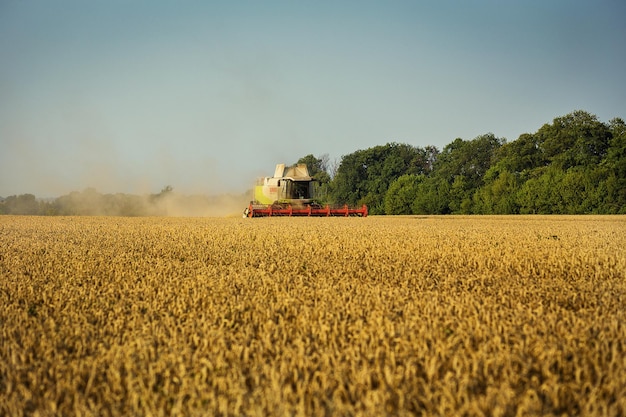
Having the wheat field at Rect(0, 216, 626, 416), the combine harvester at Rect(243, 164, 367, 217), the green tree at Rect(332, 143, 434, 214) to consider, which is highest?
the green tree at Rect(332, 143, 434, 214)

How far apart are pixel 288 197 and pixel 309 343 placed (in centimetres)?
2789

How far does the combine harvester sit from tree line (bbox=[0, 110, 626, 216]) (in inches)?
114

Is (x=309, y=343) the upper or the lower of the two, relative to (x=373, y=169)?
lower

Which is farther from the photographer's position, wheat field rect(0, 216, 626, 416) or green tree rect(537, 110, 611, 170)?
green tree rect(537, 110, 611, 170)

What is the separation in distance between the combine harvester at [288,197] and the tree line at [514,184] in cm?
288

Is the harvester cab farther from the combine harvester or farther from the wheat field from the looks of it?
the wheat field

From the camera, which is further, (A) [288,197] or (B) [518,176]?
(B) [518,176]

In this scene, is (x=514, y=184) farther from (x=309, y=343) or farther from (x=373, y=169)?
(x=309, y=343)

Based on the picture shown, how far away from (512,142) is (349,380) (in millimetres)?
58919

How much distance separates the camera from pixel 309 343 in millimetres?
3582

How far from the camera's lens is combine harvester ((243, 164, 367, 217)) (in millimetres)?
30156

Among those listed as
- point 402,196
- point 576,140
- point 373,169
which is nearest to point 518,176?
point 576,140

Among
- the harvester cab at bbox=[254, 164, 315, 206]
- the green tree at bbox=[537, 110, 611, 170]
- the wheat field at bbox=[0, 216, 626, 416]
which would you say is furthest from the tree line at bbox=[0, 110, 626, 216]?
the wheat field at bbox=[0, 216, 626, 416]

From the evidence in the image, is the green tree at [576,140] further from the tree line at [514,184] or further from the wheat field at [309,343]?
the wheat field at [309,343]
